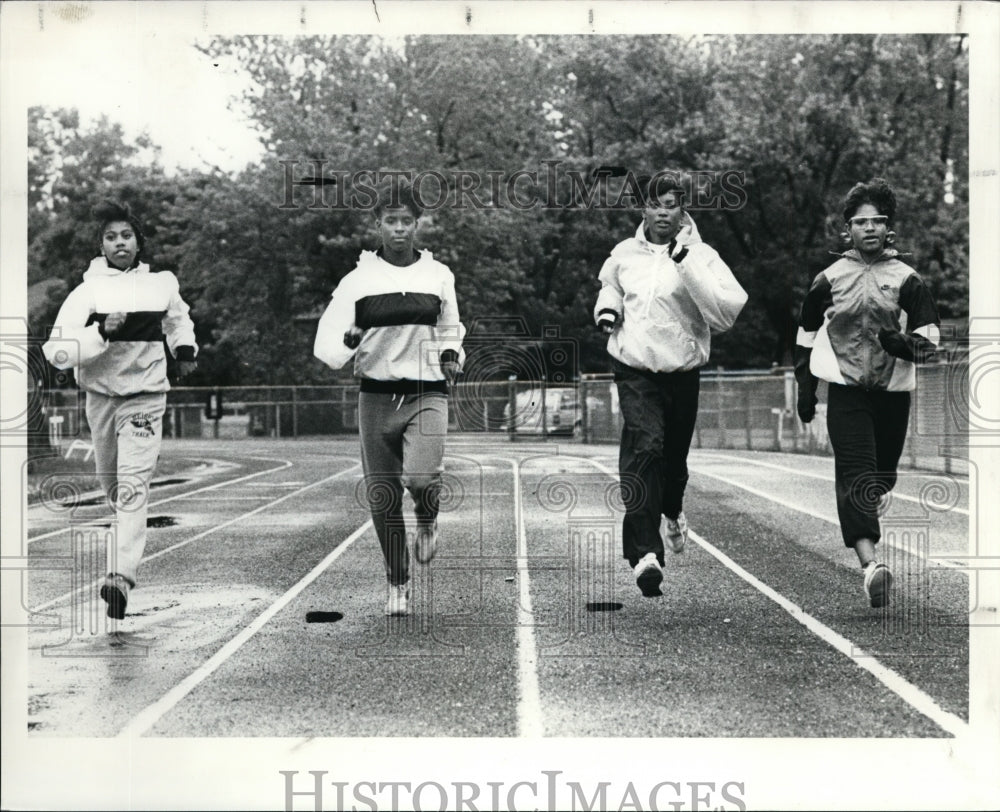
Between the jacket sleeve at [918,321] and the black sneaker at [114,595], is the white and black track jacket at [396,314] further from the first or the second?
the jacket sleeve at [918,321]

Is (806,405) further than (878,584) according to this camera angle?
Yes

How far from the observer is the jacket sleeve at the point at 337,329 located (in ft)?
17.3

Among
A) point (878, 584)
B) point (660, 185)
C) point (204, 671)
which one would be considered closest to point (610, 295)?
point (660, 185)

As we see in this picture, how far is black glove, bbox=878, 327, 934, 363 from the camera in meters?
5.12

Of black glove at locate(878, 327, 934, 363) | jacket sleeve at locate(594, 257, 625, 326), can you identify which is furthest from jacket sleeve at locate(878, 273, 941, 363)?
jacket sleeve at locate(594, 257, 625, 326)

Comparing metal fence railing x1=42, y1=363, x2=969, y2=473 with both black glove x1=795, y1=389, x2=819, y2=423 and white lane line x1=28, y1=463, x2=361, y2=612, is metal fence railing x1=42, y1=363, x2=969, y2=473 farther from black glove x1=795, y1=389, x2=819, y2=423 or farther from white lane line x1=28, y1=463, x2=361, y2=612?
white lane line x1=28, y1=463, x2=361, y2=612

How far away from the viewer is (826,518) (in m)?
6.73

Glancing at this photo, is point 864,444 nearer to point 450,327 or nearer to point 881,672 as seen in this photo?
point 881,672

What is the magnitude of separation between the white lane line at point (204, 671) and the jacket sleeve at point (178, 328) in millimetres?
1065

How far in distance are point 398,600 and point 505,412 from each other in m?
0.88

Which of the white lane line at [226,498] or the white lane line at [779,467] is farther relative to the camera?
the white lane line at [226,498]

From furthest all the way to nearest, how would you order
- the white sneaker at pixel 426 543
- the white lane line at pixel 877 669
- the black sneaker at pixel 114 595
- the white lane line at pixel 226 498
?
the white lane line at pixel 226 498 < the white sneaker at pixel 426 543 < the black sneaker at pixel 114 595 < the white lane line at pixel 877 669

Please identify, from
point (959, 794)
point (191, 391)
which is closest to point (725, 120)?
point (191, 391)

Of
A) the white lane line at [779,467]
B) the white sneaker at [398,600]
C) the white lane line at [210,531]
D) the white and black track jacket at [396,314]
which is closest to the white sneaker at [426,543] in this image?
the white sneaker at [398,600]
